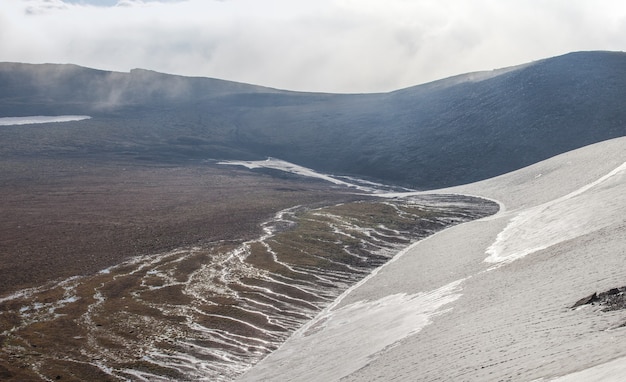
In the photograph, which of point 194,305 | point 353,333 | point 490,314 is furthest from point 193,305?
point 490,314

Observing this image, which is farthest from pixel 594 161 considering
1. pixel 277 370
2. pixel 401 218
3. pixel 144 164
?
pixel 144 164

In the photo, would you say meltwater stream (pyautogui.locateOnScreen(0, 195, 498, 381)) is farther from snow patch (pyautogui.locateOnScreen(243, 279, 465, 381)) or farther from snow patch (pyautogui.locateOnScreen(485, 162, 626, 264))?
snow patch (pyautogui.locateOnScreen(485, 162, 626, 264))

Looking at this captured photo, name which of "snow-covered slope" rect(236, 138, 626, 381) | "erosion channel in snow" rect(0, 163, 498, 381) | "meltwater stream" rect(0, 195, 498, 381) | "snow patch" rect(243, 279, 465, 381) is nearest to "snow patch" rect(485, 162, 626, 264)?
"snow-covered slope" rect(236, 138, 626, 381)

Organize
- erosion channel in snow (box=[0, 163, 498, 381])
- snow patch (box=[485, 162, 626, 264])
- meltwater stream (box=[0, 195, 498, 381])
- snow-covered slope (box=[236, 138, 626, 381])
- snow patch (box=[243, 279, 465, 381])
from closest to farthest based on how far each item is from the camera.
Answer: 1. snow-covered slope (box=[236, 138, 626, 381])
2. snow patch (box=[243, 279, 465, 381])
3. erosion channel in snow (box=[0, 163, 498, 381])
4. meltwater stream (box=[0, 195, 498, 381])
5. snow patch (box=[485, 162, 626, 264])

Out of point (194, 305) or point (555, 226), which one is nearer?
point (194, 305)

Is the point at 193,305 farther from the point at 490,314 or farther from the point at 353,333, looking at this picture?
the point at 490,314

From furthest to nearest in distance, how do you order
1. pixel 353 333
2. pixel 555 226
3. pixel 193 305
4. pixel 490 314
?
pixel 555 226
pixel 193 305
pixel 353 333
pixel 490 314

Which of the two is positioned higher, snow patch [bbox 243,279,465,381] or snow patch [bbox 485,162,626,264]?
snow patch [bbox 485,162,626,264]
